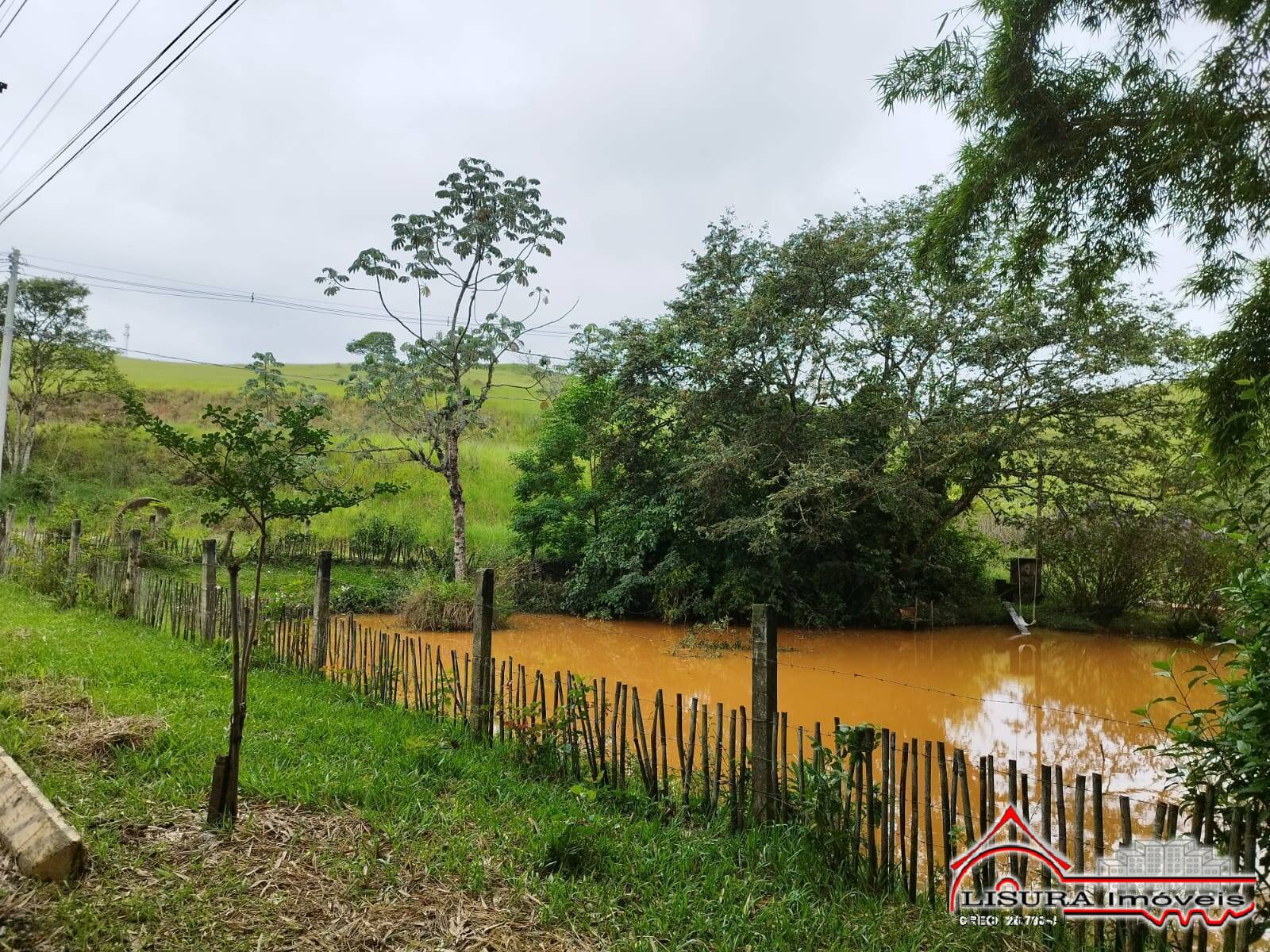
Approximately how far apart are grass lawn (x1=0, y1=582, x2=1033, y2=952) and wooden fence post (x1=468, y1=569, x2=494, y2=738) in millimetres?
200

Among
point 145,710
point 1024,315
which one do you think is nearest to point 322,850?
point 145,710

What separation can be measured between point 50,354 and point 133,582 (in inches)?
754

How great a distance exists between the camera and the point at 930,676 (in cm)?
1010

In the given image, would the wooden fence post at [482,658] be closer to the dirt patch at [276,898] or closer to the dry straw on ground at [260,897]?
the dry straw on ground at [260,897]

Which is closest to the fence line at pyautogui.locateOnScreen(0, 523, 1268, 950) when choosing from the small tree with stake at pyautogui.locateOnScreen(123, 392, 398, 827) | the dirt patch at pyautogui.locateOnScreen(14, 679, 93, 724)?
the small tree with stake at pyautogui.locateOnScreen(123, 392, 398, 827)

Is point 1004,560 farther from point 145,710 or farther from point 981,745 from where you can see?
point 145,710

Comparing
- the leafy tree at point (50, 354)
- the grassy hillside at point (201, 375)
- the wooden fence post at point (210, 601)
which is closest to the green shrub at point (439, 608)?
the wooden fence post at point (210, 601)

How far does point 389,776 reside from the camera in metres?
4.19

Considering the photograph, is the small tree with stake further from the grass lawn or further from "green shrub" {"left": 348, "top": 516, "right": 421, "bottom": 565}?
"green shrub" {"left": 348, "top": 516, "right": 421, "bottom": 565}

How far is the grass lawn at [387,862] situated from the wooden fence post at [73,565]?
5.21m

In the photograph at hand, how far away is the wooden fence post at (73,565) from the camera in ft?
30.7

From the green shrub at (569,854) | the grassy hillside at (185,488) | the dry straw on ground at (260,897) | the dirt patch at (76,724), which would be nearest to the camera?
the dry straw on ground at (260,897)

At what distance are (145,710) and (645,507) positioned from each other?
31.3ft

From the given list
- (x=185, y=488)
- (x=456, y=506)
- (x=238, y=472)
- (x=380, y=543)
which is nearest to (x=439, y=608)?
(x=456, y=506)
